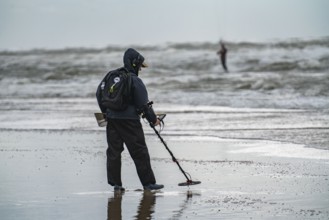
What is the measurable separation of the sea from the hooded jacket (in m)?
4.12

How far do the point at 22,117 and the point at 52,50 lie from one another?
4646 cm

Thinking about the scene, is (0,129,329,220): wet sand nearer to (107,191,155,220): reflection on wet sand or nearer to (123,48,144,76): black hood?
(107,191,155,220): reflection on wet sand

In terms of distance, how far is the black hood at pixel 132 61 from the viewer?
7.80 meters

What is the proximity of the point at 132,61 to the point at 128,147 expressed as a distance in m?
0.90

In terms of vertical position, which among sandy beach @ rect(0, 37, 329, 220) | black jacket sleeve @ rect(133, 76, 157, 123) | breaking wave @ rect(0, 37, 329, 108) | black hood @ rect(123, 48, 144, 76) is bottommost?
breaking wave @ rect(0, 37, 329, 108)

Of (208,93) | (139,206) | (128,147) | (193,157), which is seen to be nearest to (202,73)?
(208,93)

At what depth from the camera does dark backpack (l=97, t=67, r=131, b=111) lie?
7637 millimetres

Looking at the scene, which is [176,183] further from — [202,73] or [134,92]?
[202,73]

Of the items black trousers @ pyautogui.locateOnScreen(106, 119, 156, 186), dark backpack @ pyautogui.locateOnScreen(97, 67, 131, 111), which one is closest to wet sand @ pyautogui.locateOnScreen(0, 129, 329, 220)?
black trousers @ pyautogui.locateOnScreen(106, 119, 156, 186)

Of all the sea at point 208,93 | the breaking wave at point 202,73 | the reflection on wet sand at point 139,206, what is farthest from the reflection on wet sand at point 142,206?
the breaking wave at point 202,73

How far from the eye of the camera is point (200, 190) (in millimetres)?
7848

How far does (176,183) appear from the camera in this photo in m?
8.32

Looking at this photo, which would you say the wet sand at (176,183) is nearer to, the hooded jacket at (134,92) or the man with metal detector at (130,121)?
the man with metal detector at (130,121)

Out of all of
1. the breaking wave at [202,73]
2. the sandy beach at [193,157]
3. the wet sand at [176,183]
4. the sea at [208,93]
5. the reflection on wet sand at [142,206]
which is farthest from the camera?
the breaking wave at [202,73]
